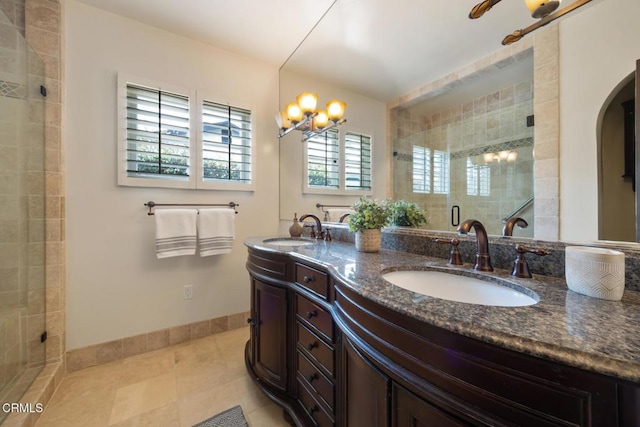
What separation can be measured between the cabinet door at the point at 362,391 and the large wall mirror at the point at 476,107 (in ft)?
2.60

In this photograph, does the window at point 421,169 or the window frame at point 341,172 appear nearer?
the window at point 421,169

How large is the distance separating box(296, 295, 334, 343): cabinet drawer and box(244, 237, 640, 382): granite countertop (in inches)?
12.0

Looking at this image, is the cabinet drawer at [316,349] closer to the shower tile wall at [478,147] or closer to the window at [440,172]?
the shower tile wall at [478,147]

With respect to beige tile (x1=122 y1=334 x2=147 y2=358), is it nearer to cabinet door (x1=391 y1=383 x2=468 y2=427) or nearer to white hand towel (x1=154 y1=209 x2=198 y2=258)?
white hand towel (x1=154 y1=209 x2=198 y2=258)

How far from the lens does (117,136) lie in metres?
1.84

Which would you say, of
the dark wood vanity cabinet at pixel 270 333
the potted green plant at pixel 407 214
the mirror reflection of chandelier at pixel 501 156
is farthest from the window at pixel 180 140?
the mirror reflection of chandelier at pixel 501 156

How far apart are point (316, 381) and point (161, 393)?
108 centimetres

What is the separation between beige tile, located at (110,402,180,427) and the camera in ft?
4.26

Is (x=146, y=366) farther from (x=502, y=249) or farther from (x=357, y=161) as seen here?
(x=502, y=249)

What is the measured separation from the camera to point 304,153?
2.35 meters

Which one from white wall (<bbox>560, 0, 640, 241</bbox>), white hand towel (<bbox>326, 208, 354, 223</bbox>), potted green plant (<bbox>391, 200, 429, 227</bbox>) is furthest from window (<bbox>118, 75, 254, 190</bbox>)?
white wall (<bbox>560, 0, 640, 241</bbox>)

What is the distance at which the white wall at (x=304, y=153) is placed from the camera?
166cm

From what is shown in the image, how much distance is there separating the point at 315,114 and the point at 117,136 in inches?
59.1

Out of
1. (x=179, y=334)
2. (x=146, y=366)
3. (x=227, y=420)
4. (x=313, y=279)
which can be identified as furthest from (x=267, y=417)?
(x=179, y=334)
